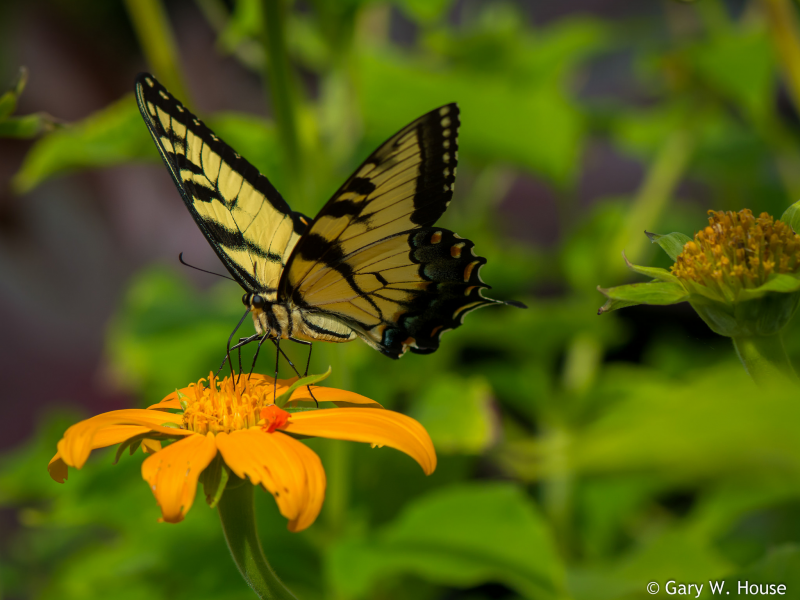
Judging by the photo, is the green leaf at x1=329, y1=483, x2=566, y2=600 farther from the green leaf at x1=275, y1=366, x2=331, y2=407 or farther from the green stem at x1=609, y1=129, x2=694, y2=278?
the green stem at x1=609, y1=129, x2=694, y2=278

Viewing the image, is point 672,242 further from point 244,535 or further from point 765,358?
point 244,535

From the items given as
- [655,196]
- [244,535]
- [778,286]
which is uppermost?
[655,196]

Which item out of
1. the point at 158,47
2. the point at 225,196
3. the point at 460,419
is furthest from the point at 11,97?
the point at 460,419

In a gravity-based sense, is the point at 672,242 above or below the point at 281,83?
below

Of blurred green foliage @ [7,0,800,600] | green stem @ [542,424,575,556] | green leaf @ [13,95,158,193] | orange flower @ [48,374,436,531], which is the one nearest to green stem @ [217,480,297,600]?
orange flower @ [48,374,436,531]

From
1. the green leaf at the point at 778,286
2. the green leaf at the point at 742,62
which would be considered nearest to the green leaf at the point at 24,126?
the green leaf at the point at 778,286

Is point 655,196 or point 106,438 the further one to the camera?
point 655,196

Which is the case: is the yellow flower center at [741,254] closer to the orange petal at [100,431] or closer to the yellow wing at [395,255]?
the yellow wing at [395,255]
